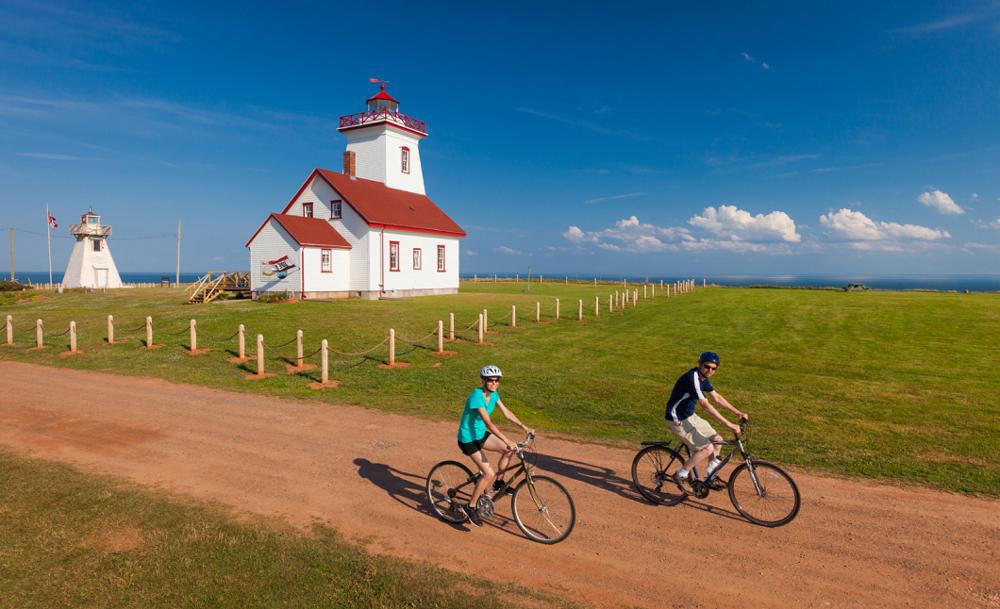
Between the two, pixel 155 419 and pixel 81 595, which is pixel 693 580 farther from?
pixel 155 419

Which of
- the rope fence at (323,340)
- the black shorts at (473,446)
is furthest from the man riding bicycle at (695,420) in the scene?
the rope fence at (323,340)

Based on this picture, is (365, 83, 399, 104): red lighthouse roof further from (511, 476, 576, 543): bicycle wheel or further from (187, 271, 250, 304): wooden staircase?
(511, 476, 576, 543): bicycle wheel

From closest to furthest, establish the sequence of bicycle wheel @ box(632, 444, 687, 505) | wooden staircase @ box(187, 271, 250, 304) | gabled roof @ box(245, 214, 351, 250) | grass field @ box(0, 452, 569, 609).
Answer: grass field @ box(0, 452, 569, 609), bicycle wheel @ box(632, 444, 687, 505), gabled roof @ box(245, 214, 351, 250), wooden staircase @ box(187, 271, 250, 304)

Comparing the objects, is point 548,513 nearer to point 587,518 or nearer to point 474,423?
point 587,518

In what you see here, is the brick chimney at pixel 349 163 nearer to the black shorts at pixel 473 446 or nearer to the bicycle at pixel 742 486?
the bicycle at pixel 742 486

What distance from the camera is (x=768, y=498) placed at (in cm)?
743

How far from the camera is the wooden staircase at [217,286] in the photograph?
37.4 metres

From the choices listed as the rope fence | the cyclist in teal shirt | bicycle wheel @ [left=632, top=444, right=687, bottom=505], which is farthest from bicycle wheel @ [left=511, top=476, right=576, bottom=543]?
the rope fence

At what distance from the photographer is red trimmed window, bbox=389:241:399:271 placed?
3895 centimetres

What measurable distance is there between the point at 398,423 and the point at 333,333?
12.9 m

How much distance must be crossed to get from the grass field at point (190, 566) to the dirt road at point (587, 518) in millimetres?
445

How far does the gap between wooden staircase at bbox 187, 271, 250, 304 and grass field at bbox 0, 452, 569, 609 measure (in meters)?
32.3

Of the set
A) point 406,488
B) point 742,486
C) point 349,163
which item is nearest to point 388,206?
point 349,163

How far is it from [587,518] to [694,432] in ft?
6.39
